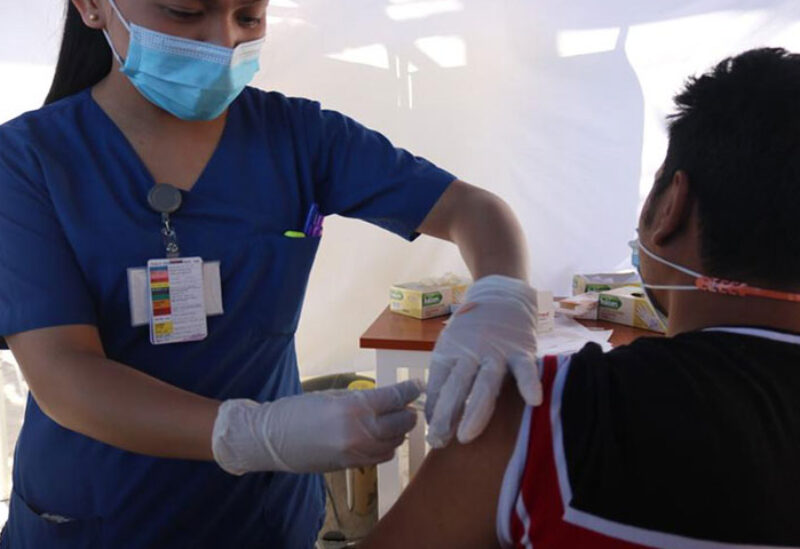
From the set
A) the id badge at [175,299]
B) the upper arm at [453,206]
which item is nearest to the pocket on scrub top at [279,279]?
the id badge at [175,299]

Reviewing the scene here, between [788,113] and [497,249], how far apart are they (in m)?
0.47

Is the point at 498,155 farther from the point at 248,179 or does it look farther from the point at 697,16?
the point at 248,179

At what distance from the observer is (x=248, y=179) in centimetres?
108

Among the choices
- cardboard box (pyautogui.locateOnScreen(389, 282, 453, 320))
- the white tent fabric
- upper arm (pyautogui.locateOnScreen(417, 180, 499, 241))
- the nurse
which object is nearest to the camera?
Answer: the nurse

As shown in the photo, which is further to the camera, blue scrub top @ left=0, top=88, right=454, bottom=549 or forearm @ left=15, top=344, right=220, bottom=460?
blue scrub top @ left=0, top=88, right=454, bottom=549

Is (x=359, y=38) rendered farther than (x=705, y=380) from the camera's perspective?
Yes

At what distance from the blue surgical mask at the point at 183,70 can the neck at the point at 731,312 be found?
2.45 ft

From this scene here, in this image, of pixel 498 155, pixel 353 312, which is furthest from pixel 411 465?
pixel 498 155

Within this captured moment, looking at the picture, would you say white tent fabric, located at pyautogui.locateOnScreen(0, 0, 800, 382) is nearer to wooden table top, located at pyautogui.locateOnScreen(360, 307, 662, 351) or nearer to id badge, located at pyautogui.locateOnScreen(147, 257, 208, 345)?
wooden table top, located at pyautogui.locateOnScreen(360, 307, 662, 351)

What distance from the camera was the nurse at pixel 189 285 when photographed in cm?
79

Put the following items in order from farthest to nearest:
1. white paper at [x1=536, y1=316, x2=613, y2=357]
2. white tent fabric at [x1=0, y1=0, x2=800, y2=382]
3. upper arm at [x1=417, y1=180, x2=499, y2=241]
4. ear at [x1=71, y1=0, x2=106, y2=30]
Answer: white tent fabric at [x1=0, y1=0, x2=800, y2=382]
white paper at [x1=536, y1=316, x2=613, y2=357]
upper arm at [x1=417, y1=180, x2=499, y2=241]
ear at [x1=71, y1=0, x2=106, y2=30]

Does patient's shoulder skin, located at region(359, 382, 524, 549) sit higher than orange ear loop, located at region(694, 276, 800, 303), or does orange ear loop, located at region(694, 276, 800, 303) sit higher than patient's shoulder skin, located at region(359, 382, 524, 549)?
orange ear loop, located at region(694, 276, 800, 303)

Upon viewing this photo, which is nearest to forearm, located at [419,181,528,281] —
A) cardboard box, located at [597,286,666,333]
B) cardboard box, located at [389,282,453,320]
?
cardboard box, located at [389,282,453,320]

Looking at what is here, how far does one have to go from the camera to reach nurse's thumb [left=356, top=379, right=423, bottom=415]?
800 mm
